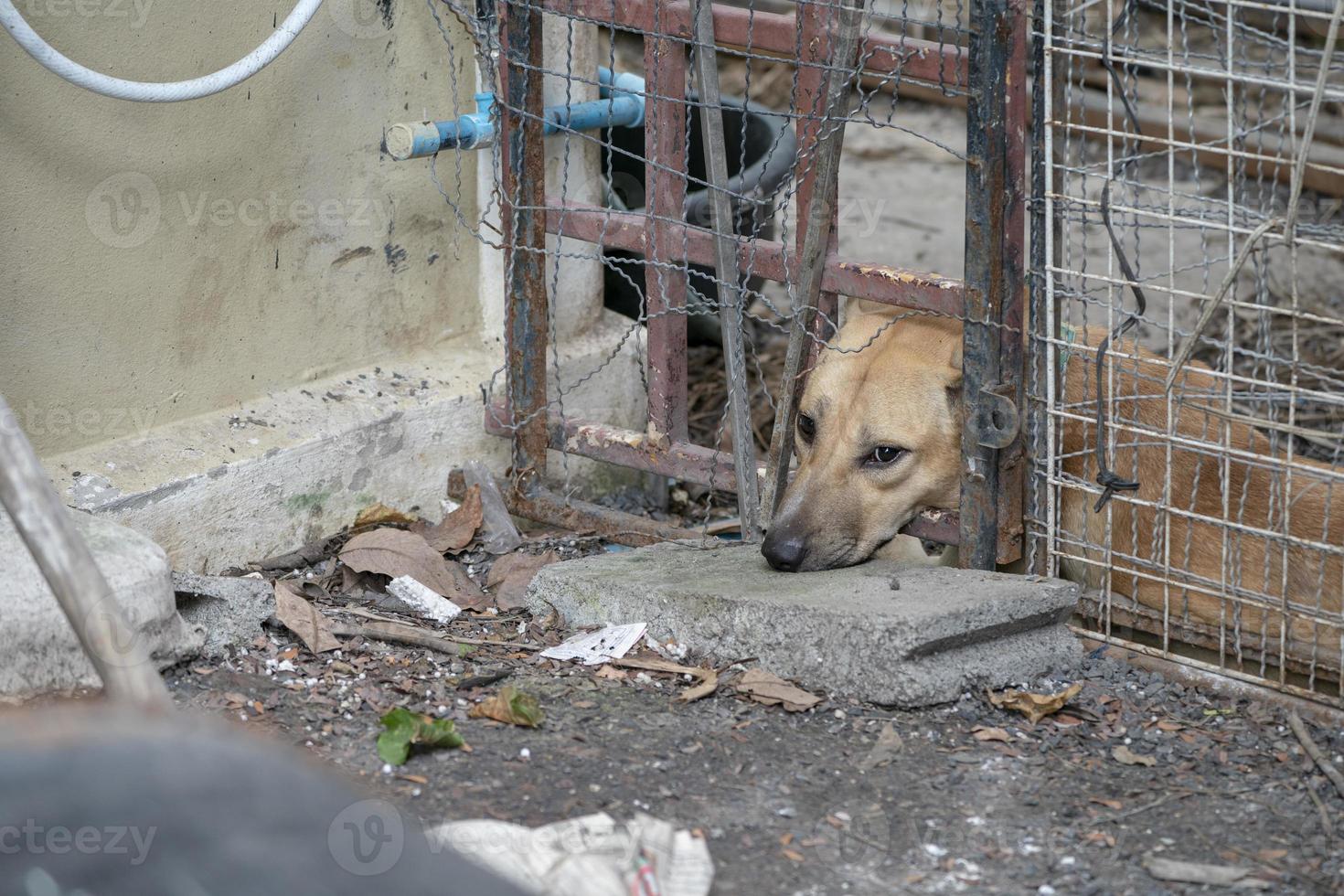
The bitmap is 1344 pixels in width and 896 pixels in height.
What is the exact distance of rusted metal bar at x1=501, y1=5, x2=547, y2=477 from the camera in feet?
12.8

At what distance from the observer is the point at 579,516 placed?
4.22 m

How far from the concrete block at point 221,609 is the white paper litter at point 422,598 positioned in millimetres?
427

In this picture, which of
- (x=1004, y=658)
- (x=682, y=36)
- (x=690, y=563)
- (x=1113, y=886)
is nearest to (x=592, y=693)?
(x=690, y=563)

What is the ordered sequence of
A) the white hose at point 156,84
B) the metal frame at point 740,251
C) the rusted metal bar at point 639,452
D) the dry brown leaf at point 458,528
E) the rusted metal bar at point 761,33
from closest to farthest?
the white hose at point 156,84 → the metal frame at point 740,251 → the rusted metal bar at point 761,33 → the rusted metal bar at point 639,452 → the dry brown leaf at point 458,528

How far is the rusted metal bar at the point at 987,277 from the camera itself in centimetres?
307

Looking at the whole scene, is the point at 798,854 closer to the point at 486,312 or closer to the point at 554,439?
the point at 554,439

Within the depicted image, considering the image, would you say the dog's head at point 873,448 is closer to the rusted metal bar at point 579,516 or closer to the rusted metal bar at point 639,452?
the rusted metal bar at point 639,452

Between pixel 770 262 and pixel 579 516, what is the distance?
1.05 metres

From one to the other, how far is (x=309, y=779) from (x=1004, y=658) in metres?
1.97

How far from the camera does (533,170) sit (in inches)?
159

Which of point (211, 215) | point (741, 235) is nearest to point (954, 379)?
point (741, 235)

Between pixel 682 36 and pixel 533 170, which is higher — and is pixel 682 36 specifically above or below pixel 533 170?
above

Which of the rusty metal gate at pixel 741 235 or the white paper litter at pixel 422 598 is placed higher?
the rusty metal gate at pixel 741 235

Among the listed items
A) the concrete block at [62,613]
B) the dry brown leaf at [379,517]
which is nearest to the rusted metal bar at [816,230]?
the dry brown leaf at [379,517]
